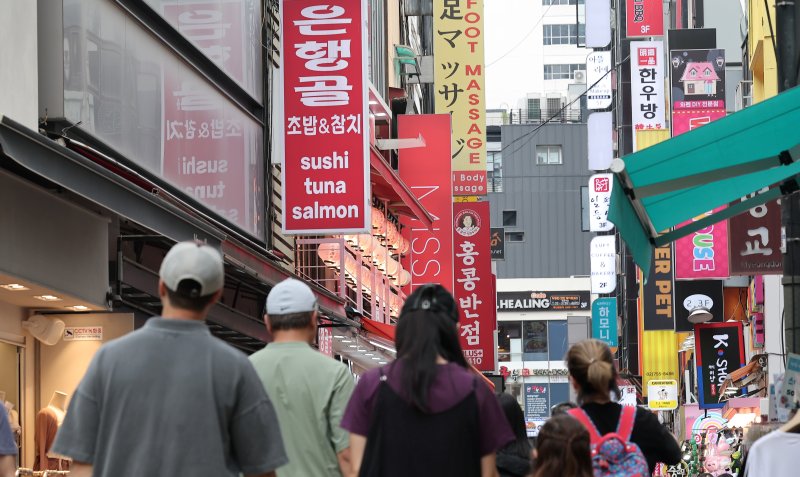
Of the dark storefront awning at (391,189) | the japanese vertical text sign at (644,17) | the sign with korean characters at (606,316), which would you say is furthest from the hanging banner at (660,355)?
the dark storefront awning at (391,189)

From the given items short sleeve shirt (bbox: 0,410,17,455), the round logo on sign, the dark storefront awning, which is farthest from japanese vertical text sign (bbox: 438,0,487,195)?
short sleeve shirt (bbox: 0,410,17,455)

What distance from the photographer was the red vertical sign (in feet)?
46.8

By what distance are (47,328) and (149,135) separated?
2184 mm

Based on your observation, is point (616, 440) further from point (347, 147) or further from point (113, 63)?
point (347, 147)

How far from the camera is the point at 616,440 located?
241 inches

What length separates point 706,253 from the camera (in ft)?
101

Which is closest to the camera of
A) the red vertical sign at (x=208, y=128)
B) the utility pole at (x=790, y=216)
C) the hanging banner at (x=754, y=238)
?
the utility pole at (x=790, y=216)

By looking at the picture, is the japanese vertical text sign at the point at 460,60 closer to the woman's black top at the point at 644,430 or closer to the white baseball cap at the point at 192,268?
the woman's black top at the point at 644,430

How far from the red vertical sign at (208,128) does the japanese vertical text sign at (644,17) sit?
30448mm

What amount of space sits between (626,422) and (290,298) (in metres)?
1.57

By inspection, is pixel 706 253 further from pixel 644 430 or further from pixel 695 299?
pixel 644 430

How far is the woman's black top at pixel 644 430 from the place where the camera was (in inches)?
243

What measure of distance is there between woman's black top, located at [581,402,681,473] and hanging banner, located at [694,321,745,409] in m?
23.8

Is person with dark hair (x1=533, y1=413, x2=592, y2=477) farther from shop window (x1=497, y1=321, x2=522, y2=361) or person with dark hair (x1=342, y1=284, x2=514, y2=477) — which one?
shop window (x1=497, y1=321, x2=522, y2=361)
